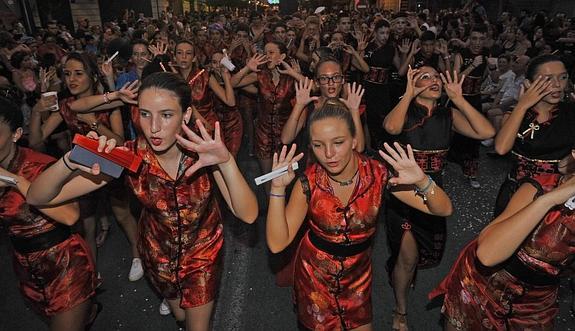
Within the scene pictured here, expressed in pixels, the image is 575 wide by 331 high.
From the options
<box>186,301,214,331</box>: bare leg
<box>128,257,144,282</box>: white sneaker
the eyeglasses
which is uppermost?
the eyeglasses

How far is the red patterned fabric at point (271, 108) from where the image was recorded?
534cm

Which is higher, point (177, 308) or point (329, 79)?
point (329, 79)

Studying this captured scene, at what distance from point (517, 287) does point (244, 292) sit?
251 cm

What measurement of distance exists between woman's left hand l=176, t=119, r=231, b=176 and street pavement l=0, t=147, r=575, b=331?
1.91 m

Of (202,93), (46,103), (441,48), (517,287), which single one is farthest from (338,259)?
(441,48)

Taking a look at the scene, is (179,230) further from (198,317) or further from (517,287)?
(517,287)

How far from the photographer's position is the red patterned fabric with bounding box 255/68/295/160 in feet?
17.5

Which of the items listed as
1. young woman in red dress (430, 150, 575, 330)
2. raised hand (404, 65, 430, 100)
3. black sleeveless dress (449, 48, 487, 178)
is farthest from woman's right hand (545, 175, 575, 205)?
black sleeveless dress (449, 48, 487, 178)

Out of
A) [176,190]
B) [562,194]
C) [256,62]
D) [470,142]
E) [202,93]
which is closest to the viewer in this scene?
[562,194]

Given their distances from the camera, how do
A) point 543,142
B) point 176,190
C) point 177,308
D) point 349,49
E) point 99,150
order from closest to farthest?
point 99,150
point 176,190
point 177,308
point 543,142
point 349,49

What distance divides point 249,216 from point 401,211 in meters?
1.44

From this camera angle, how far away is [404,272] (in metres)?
3.43

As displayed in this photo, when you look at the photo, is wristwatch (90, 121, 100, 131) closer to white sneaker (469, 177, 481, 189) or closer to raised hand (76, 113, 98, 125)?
raised hand (76, 113, 98, 125)

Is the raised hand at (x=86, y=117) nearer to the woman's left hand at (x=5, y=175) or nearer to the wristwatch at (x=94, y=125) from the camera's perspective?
the wristwatch at (x=94, y=125)
